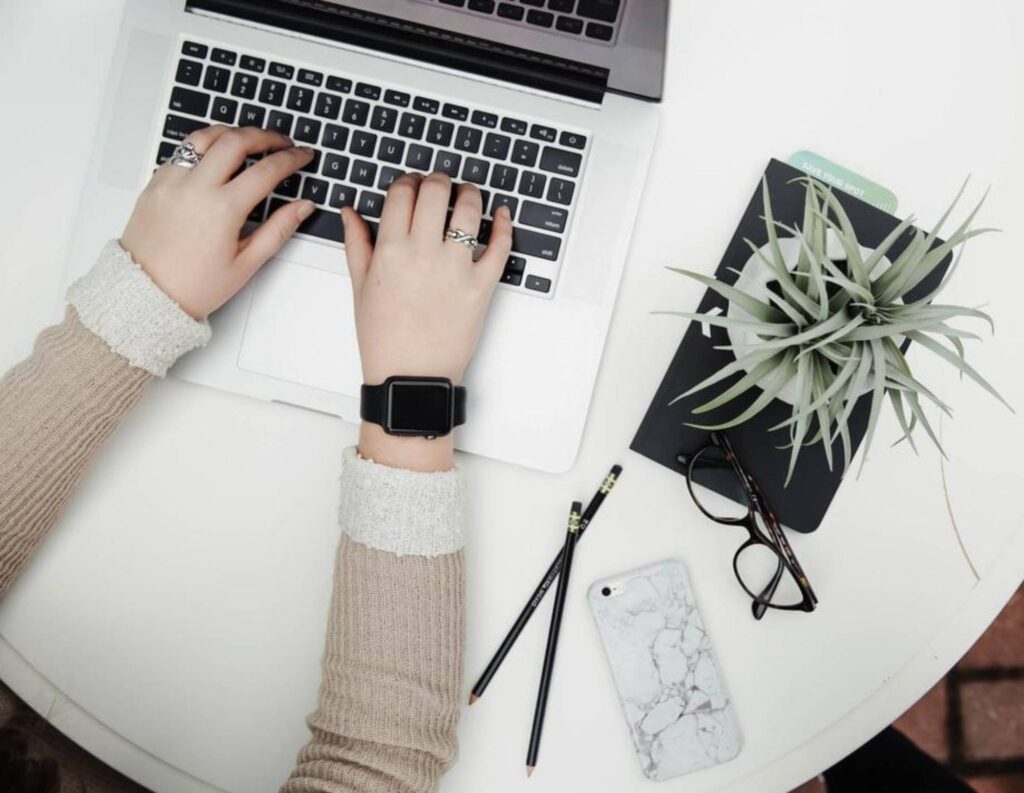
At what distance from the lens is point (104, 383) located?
0.62 meters

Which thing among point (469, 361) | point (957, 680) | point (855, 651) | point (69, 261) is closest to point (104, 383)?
point (69, 261)

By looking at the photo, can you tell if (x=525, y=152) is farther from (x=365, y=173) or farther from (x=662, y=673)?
(x=662, y=673)

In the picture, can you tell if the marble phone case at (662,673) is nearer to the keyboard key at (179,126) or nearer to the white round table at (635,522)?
the white round table at (635,522)

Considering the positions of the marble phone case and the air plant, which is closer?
the air plant

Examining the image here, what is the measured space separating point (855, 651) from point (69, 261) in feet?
2.38

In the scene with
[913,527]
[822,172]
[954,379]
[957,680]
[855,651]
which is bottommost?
[957,680]

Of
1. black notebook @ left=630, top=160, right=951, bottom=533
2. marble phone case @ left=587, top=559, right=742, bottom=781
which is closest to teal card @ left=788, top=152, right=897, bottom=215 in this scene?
black notebook @ left=630, top=160, right=951, bottom=533

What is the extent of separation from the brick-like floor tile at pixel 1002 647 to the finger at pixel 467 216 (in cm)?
105

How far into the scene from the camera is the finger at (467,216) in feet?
2.04

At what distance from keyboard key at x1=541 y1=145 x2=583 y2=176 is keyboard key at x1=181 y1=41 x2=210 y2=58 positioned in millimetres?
286

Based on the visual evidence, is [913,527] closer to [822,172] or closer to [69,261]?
[822,172]

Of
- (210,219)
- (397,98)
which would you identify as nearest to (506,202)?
Answer: (397,98)

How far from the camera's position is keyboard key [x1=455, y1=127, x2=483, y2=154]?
65cm

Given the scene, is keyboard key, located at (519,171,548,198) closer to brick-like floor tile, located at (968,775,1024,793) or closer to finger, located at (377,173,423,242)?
finger, located at (377,173,423,242)
